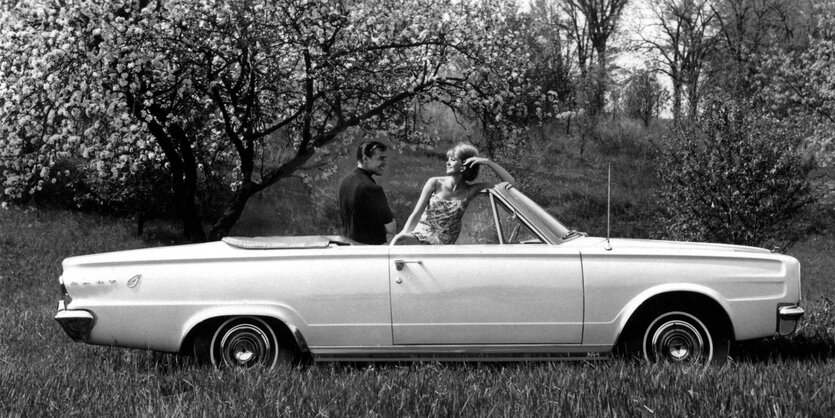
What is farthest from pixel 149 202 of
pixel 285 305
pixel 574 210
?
pixel 285 305

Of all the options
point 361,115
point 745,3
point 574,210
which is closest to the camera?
point 361,115

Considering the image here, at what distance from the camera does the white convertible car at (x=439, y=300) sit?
17.8 feet

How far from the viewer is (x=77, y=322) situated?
18.3 ft

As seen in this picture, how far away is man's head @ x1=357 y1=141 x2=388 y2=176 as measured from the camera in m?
6.23

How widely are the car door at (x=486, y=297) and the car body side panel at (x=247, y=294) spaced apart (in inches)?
6.4

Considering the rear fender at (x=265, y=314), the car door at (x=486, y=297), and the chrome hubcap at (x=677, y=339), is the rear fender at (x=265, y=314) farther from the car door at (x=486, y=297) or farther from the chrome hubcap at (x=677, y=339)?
the chrome hubcap at (x=677, y=339)

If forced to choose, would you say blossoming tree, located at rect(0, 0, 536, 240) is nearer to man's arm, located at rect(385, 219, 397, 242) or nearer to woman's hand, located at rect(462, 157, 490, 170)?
man's arm, located at rect(385, 219, 397, 242)

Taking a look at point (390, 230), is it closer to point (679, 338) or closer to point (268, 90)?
point (679, 338)

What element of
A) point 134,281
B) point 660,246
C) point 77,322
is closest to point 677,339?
point 660,246

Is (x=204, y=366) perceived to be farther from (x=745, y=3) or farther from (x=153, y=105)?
(x=745, y=3)

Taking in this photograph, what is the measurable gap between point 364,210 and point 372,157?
1.46 ft

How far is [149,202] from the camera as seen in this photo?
21141 mm

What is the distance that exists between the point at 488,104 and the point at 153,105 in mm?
5563

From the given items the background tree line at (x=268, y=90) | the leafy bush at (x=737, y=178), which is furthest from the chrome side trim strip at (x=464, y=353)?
the leafy bush at (x=737, y=178)
